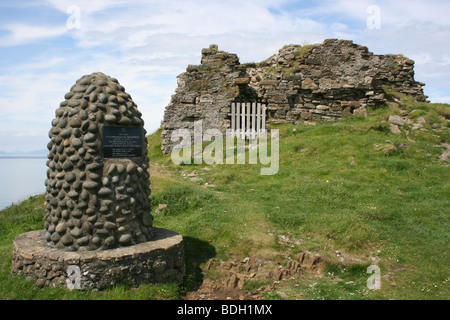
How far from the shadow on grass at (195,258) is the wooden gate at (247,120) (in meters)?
10.4

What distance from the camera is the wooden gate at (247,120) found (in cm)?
1745

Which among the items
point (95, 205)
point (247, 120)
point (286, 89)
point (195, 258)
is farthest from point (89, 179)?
point (286, 89)

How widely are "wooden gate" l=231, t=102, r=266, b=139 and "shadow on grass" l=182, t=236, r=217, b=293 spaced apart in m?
10.4

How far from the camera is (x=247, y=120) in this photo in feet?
58.5

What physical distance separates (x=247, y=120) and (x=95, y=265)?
13.4 m

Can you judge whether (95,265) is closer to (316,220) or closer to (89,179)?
(89,179)

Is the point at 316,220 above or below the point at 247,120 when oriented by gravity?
below

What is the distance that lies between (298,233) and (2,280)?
5303 millimetres

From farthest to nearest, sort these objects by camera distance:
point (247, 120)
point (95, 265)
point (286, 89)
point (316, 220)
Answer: point (286, 89) < point (247, 120) < point (316, 220) < point (95, 265)

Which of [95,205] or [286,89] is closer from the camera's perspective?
[95,205]

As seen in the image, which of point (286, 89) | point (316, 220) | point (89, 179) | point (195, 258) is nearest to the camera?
point (89, 179)

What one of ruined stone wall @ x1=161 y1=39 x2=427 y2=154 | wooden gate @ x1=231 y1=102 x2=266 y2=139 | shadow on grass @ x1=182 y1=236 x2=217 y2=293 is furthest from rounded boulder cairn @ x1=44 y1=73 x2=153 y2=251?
ruined stone wall @ x1=161 y1=39 x2=427 y2=154

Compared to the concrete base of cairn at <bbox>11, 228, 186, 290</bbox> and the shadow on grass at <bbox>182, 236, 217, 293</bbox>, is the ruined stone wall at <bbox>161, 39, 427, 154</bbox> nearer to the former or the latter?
the shadow on grass at <bbox>182, 236, 217, 293</bbox>

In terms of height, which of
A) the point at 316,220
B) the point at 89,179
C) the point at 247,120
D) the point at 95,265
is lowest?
the point at 95,265
